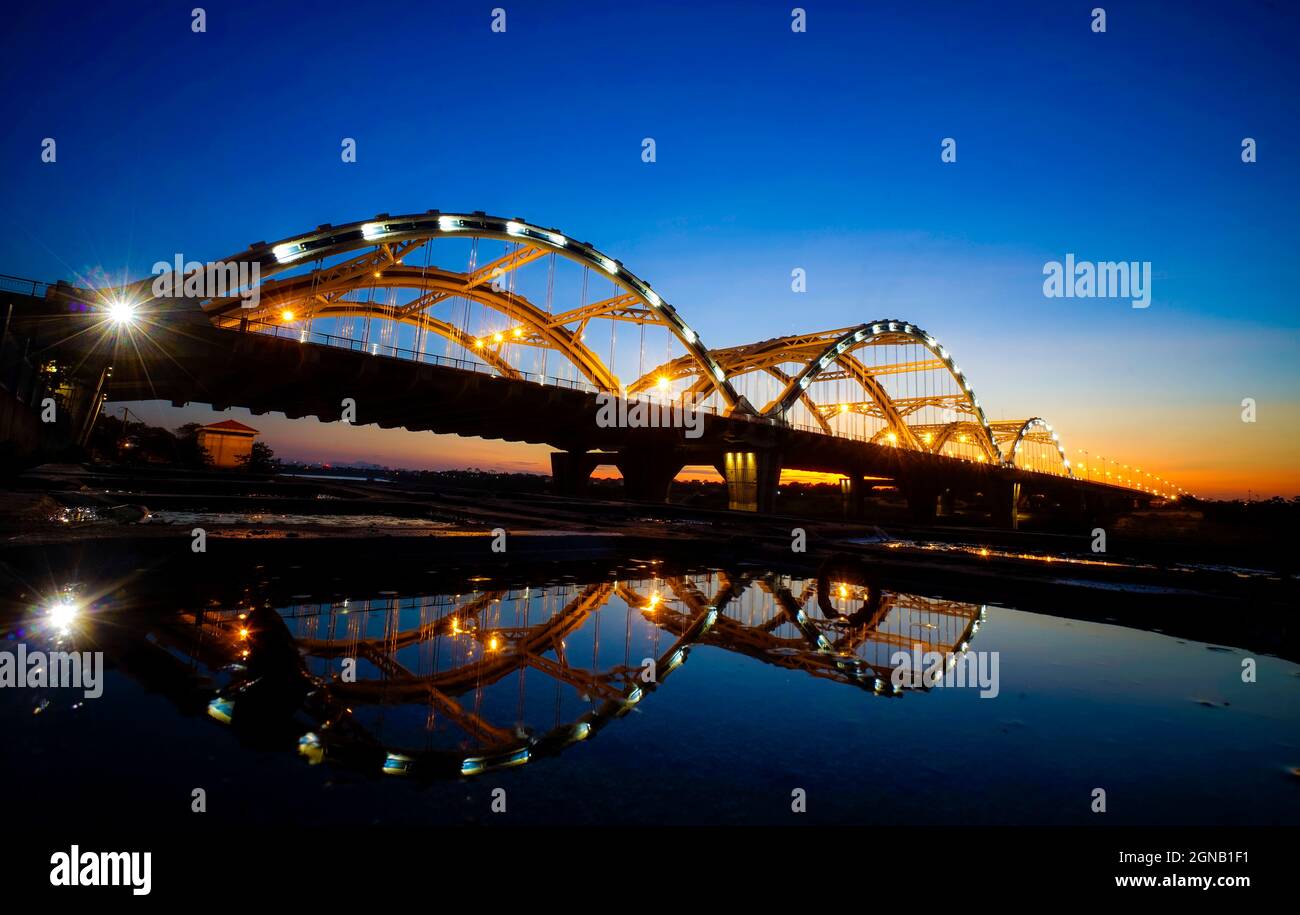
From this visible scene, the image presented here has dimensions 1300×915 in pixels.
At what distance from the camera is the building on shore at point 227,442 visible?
68.5 meters

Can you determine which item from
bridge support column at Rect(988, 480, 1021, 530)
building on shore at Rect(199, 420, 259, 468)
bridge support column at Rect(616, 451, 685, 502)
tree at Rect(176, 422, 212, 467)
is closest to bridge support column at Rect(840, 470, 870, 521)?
bridge support column at Rect(988, 480, 1021, 530)

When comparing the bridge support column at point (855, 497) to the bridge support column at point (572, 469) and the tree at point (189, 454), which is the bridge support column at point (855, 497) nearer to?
the bridge support column at point (572, 469)

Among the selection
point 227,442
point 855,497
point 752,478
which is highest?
point 227,442

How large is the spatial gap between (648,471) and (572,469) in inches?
288

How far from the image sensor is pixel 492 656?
4.79 m

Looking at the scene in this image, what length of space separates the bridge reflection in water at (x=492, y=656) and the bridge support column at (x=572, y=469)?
147 feet

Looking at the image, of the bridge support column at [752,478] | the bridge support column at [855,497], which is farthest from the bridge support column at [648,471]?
the bridge support column at [855,497]

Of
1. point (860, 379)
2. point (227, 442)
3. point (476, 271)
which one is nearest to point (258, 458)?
point (227, 442)

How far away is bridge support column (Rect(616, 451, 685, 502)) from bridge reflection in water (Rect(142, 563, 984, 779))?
41712 mm

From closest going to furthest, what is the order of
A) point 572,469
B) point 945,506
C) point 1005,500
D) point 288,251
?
point 288,251 → point 572,469 → point 1005,500 → point 945,506

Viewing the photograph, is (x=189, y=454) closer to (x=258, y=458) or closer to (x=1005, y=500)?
(x=258, y=458)

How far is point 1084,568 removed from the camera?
10750 mm

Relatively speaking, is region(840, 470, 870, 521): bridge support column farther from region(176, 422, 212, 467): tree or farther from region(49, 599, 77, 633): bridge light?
region(49, 599, 77, 633): bridge light
